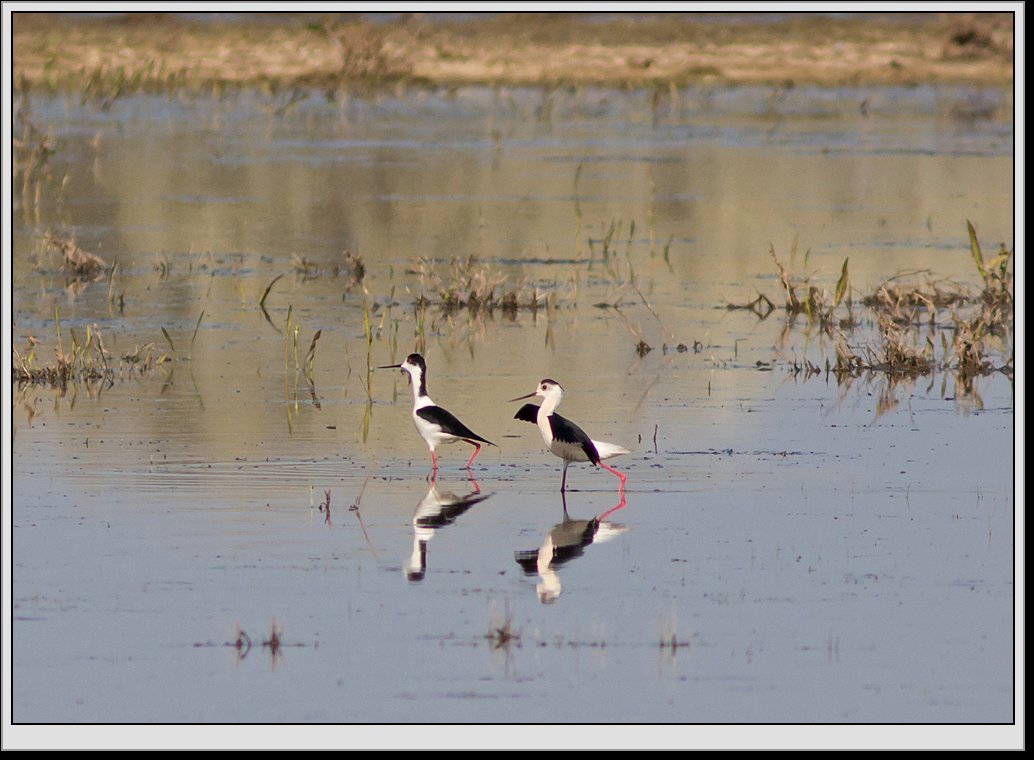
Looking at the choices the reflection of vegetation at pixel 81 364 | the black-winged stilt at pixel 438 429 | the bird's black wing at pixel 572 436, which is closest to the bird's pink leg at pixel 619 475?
the bird's black wing at pixel 572 436

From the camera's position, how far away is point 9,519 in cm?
830

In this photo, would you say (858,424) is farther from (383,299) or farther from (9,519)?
(383,299)

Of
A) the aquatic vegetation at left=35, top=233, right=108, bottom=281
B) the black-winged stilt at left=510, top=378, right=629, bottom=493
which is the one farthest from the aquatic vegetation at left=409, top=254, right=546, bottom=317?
the black-winged stilt at left=510, top=378, right=629, bottom=493

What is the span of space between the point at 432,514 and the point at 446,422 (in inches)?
44.3

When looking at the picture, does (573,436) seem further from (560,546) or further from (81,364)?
(81,364)

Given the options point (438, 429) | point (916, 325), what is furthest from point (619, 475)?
point (916, 325)

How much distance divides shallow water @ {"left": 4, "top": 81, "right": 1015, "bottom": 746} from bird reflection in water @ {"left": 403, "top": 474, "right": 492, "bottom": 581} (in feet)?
0.09

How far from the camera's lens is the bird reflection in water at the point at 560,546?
7.51 metres

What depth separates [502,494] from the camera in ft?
30.4

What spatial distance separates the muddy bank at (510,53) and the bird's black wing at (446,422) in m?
28.7

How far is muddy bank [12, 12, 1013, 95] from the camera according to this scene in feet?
134

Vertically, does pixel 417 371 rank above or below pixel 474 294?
below

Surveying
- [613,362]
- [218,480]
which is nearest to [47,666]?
[218,480]

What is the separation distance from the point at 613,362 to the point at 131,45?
33.3 m
